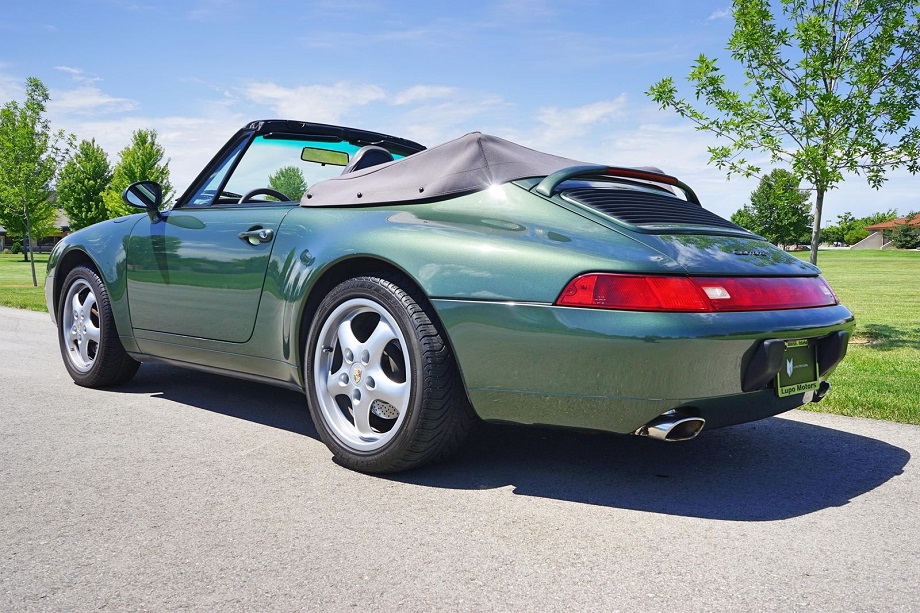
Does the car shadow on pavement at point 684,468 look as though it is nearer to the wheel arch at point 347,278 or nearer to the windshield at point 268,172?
the wheel arch at point 347,278

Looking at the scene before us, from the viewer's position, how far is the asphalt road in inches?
81.5

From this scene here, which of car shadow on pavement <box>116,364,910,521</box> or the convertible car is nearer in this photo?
the convertible car

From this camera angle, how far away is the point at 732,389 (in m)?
2.65

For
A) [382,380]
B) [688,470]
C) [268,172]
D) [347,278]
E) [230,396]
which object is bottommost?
[688,470]

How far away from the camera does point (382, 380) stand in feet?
10.2

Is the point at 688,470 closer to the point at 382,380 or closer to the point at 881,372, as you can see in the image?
the point at 382,380

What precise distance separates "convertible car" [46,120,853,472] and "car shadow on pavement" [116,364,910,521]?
0.97 ft

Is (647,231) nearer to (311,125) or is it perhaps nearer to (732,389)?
(732,389)

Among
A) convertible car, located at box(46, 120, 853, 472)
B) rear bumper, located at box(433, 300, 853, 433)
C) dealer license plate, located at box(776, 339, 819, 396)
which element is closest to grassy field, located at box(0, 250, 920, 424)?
convertible car, located at box(46, 120, 853, 472)

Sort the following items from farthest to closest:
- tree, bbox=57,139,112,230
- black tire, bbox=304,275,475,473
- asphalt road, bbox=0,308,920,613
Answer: tree, bbox=57,139,112,230, black tire, bbox=304,275,475,473, asphalt road, bbox=0,308,920,613

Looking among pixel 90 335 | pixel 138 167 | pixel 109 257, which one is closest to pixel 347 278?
pixel 109 257

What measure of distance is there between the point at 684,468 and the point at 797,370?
64 cm

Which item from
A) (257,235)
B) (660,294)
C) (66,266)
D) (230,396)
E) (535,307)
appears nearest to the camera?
(660,294)

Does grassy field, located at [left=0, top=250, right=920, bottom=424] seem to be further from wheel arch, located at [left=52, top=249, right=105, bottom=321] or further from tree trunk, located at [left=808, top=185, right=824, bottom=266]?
wheel arch, located at [left=52, top=249, right=105, bottom=321]
